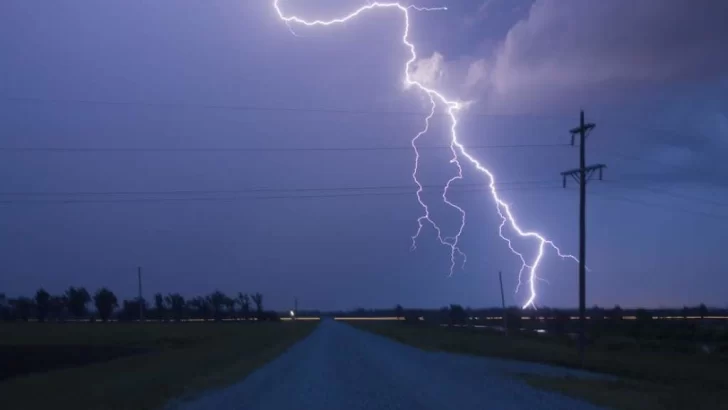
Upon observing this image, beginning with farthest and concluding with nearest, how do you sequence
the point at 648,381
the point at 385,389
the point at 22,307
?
the point at 22,307 → the point at 648,381 → the point at 385,389

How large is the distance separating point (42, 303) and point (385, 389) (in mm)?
191063

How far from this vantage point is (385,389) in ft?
68.5

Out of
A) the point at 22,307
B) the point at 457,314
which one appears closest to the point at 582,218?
the point at 457,314

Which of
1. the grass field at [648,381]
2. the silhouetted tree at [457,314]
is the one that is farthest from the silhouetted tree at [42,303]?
the grass field at [648,381]

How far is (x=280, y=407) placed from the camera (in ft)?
56.9

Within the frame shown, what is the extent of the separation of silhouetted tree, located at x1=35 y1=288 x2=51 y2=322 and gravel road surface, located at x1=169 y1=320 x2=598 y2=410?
17784 cm

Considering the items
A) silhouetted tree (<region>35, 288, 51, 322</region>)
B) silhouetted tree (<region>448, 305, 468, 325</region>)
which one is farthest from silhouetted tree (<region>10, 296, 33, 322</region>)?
silhouetted tree (<region>448, 305, 468, 325</region>)

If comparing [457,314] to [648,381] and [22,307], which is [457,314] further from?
[648,381]

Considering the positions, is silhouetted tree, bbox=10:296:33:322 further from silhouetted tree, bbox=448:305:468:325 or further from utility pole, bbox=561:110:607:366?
utility pole, bbox=561:110:607:366

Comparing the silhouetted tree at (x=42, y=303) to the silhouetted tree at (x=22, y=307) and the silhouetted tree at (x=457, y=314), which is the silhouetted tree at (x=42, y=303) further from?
the silhouetted tree at (x=457, y=314)

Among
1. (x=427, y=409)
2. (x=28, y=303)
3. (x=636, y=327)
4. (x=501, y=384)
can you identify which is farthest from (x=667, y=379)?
(x=28, y=303)

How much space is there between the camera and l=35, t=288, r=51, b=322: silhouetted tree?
19238 cm

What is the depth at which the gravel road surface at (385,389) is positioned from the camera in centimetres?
1753

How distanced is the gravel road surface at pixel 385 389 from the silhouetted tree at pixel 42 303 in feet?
583
